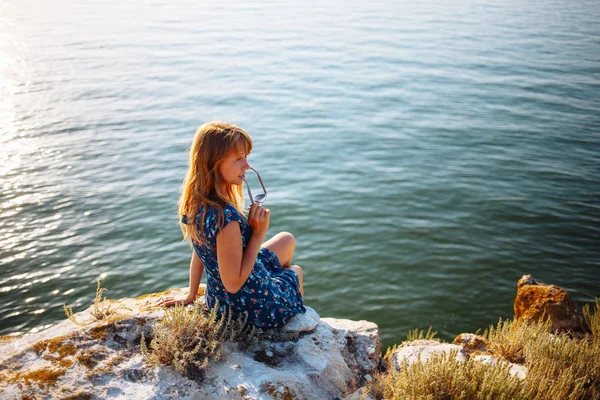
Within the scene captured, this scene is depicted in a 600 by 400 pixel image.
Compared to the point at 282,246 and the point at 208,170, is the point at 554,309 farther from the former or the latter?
the point at 208,170

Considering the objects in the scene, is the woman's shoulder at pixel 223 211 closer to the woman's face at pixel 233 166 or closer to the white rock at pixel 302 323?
the woman's face at pixel 233 166

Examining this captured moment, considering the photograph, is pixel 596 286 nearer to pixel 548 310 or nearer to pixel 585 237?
pixel 585 237

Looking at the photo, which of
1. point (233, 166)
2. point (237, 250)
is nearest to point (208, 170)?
point (233, 166)

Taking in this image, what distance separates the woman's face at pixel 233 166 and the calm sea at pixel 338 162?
3661mm

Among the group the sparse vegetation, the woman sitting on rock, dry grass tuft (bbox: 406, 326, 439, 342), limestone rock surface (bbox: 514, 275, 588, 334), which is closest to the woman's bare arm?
the woman sitting on rock

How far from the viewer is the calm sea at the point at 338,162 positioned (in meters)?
7.59

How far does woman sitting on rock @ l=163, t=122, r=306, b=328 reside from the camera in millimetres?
3762

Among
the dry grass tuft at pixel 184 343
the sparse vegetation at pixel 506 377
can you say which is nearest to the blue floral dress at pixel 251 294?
the dry grass tuft at pixel 184 343

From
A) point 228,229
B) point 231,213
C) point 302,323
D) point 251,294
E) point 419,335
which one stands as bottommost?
point 419,335

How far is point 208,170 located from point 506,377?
2.59 metres

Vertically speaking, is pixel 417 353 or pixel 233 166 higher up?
pixel 233 166

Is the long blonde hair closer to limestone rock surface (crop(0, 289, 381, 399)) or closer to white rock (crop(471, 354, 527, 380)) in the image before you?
limestone rock surface (crop(0, 289, 381, 399))

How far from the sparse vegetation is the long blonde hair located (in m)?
1.76

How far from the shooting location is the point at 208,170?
3.88 m
